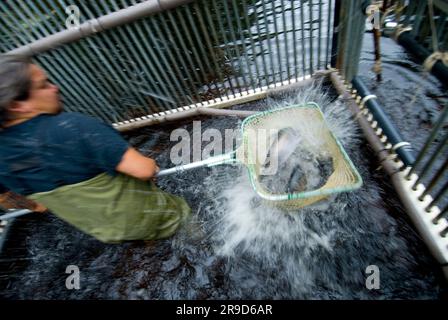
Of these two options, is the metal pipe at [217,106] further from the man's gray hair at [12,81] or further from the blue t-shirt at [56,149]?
the man's gray hair at [12,81]

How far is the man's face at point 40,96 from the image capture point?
1.96 m

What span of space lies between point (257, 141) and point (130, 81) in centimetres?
260

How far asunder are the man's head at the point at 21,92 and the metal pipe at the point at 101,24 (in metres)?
2.01

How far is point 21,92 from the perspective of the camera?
1.89m

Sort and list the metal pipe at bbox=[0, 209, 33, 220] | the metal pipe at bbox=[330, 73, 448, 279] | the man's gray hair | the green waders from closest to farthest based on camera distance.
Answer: the man's gray hair, the green waders, the metal pipe at bbox=[330, 73, 448, 279], the metal pipe at bbox=[0, 209, 33, 220]

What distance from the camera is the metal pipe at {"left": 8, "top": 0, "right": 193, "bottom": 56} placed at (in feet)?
11.7

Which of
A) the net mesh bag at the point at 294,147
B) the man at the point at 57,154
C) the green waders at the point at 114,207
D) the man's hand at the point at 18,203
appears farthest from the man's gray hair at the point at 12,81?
the man's hand at the point at 18,203

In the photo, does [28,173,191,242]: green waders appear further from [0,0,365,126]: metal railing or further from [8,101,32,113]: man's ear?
[0,0,365,126]: metal railing

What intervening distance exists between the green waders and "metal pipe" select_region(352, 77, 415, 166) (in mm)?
2606

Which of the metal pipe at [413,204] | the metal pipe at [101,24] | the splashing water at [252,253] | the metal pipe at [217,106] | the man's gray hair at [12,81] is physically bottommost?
the splashing water at [252,253]

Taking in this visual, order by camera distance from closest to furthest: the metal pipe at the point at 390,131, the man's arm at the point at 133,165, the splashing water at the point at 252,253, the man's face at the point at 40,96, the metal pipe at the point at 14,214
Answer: the man's face at the point at 40,96 → the man's arm at the point at 133,165 → the splashing water at the point at 252,253 → the metal pipe at the point at 390,131 → the metal pipe at the point at 14,214

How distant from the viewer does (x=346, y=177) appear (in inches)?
94.4

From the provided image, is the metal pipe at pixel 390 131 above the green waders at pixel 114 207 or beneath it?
beneath

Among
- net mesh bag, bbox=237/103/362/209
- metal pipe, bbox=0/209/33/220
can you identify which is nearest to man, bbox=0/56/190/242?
net mesh bag, bbox=237/103/362/209
